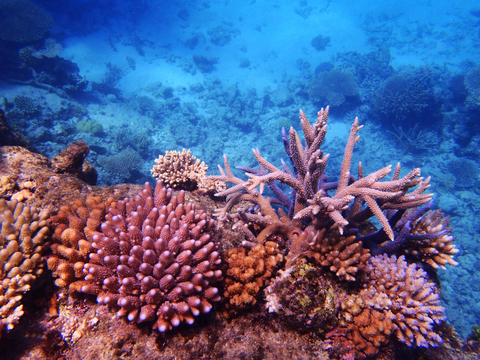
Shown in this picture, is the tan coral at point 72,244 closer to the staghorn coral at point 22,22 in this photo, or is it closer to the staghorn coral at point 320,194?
the staghorn coral at point 320,194

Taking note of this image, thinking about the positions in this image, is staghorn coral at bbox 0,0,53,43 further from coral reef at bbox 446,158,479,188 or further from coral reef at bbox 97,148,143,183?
coral reef at bbox 446,158,479,188

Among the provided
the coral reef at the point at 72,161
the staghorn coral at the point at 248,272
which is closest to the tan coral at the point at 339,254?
A: the staghorn coral at the point at 248,272

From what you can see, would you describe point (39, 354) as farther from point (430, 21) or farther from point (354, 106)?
point (430, 21)

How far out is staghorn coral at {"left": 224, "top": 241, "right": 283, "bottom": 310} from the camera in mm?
2436

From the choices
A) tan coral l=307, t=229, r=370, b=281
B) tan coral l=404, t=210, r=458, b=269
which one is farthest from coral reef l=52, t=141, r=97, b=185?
tan coral l=404, t=210, r=458, b=269

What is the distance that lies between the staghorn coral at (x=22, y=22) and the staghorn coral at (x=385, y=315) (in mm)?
24776

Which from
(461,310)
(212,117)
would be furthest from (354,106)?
(461,310)

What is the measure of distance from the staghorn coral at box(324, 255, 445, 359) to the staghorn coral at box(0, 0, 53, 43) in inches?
975

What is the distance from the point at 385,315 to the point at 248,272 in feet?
5.34

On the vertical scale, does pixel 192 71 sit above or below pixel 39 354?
above

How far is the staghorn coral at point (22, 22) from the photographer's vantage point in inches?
620

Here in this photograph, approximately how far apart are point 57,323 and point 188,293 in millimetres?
1629

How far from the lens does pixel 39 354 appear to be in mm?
2188

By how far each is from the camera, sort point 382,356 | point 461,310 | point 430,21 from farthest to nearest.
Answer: point 430,21
point 461,310
point 382,356
